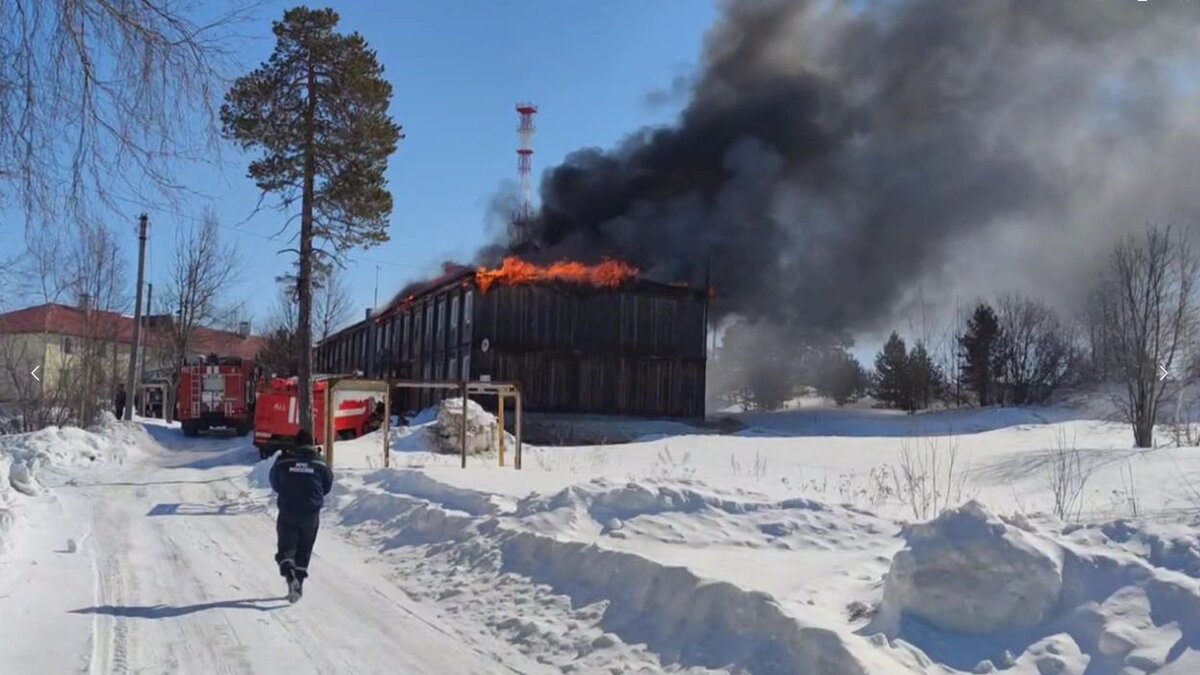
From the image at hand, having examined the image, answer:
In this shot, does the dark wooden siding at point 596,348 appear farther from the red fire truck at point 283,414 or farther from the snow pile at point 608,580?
the snow pile at point 608,580

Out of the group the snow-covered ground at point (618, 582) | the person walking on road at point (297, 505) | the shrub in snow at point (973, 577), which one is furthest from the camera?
the person walking on road at point (297, 505)

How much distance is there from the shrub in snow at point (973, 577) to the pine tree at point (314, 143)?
14.9m

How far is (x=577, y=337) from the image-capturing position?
1577 inches

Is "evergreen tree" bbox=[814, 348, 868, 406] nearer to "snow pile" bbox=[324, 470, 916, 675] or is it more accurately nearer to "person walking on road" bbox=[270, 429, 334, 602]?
"snow pile" bbox=[324, 470, 916, 675]

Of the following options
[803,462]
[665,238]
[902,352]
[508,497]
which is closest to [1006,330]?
[902,352]

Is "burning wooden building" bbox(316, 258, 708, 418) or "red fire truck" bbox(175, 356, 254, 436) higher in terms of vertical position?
"burning wooden building" bbox(316, 258, 708, 418)

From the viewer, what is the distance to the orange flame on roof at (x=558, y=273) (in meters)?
38.3

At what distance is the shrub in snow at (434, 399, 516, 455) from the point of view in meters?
24.6

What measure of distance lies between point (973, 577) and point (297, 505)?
5624 millimetres

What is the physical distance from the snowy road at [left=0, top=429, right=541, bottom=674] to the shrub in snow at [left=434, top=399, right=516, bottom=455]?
10.8 metres

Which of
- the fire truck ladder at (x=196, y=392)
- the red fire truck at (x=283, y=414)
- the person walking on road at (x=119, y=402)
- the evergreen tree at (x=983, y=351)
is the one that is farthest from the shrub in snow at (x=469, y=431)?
the evergreen tree at (x=983, y=351)

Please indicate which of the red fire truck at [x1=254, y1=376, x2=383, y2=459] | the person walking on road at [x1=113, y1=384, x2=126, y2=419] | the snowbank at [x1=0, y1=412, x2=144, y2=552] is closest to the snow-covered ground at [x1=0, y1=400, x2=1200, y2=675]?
the snowbank at [x1=0, y1=412, x2=144, y2=552]

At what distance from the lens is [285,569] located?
8.66 m

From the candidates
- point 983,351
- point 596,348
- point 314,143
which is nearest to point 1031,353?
point 983,351
